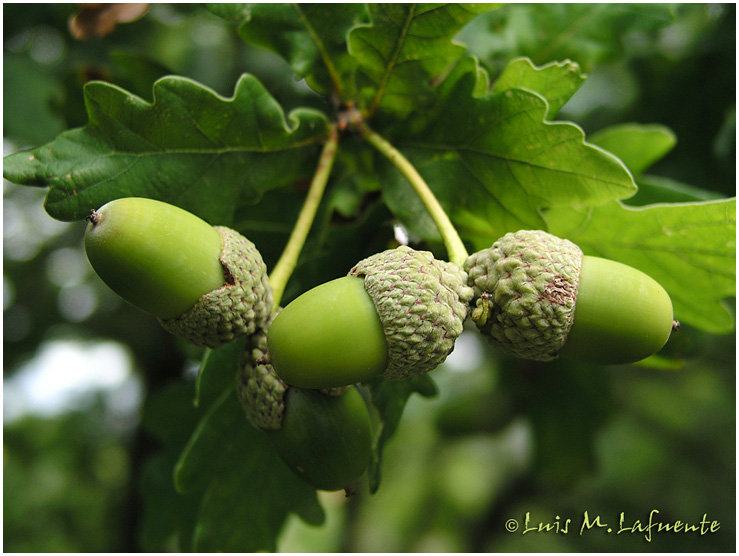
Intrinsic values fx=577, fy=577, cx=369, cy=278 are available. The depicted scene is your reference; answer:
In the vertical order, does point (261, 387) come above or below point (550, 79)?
below

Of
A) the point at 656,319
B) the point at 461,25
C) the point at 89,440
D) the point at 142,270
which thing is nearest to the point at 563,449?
the point at 656,319

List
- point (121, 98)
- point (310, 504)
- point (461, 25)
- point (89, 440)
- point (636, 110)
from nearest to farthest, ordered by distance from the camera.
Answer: point (121, 98)
point (461, 25)
point (310, 504)
point (636, 110)
point (89, 440)

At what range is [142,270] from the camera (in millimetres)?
815

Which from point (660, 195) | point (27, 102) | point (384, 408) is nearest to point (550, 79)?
point (660, 195)

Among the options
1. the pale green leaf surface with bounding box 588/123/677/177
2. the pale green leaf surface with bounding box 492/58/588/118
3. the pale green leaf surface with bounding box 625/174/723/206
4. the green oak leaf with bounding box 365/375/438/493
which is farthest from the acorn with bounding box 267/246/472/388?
the pale green leaf surface with bounding box 588/123/677/177

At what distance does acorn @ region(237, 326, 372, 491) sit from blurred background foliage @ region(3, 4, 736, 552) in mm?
402

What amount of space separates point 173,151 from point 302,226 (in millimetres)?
275

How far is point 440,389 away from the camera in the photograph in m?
3.79

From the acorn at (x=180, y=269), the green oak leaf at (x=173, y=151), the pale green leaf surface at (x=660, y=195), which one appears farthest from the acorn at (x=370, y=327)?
the pale green leaf surface at (x=660, y=195)

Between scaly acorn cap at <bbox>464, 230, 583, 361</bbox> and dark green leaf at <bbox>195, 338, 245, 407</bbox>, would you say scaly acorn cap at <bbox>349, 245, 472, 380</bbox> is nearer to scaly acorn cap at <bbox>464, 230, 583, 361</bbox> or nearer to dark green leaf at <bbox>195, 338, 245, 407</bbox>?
scaly acorn cap at <bbox>464, 230, 583, 361</bbox>

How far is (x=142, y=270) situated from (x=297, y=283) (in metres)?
0.43

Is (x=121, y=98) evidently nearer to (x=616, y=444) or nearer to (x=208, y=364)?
(x=208, y=364)

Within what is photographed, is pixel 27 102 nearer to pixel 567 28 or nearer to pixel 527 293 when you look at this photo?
pixel 567 28

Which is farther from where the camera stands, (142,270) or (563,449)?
(563,449)
